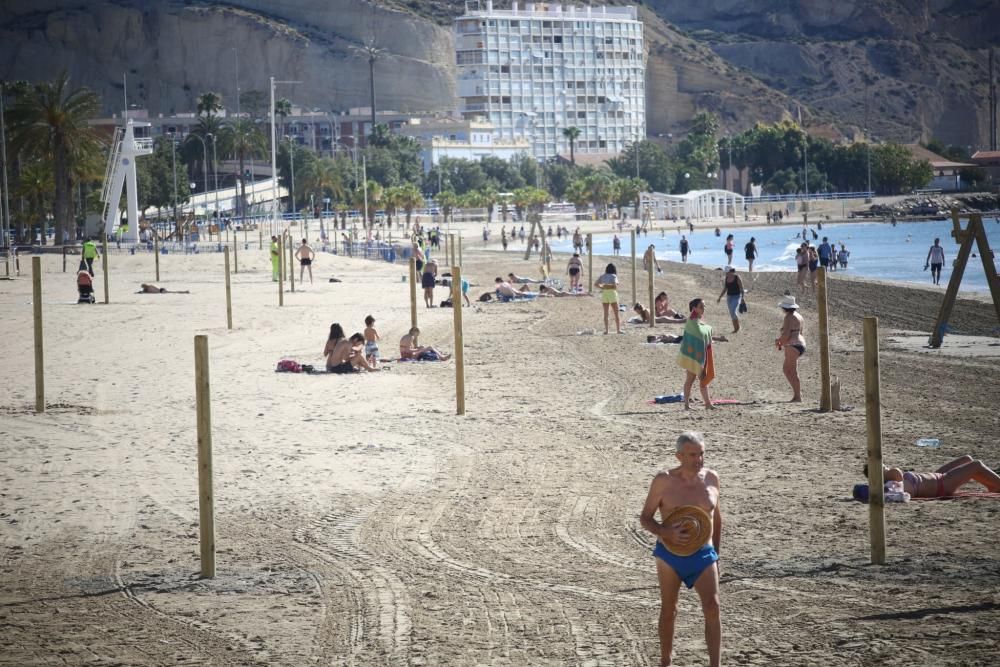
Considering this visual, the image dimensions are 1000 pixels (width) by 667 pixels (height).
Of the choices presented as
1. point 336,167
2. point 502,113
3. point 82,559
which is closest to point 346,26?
point 502,113

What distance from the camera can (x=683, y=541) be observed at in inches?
246

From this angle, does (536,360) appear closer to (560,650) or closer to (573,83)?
(560,650)

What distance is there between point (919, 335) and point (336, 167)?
94.2 meters

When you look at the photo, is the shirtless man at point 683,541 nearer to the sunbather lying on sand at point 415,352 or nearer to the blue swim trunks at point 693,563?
the blue swim trunks at point 693,563

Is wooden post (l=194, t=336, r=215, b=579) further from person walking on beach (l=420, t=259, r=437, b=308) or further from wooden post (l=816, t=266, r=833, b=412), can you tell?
person walking on beach (l=420, t=259, r=437, b=308)

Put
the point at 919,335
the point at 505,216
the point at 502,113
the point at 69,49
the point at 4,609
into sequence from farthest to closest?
the point at 69,49, the point at 502,113, the point at 505,216, the point at 919,335, the point at 4,609

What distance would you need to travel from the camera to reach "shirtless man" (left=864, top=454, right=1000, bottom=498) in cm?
1021

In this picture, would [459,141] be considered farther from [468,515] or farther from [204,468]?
[204,468]

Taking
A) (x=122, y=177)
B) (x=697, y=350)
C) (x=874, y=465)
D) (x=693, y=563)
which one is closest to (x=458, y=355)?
(x=697, y=350)

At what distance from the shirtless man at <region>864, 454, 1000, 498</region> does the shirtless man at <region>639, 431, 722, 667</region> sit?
4.25m

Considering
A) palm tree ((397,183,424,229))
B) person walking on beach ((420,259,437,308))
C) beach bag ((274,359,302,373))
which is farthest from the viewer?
palm tree ((397,183,424,229))

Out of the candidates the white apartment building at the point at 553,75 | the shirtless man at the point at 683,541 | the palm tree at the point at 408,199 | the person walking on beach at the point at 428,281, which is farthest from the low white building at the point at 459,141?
the shirtless man at the point at 683,541

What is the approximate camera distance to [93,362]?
19.8 meters

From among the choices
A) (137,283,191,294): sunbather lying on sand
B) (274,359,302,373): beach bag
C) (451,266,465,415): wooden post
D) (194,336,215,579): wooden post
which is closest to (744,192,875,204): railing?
(137,283,191,294): sunbather lying on sand
